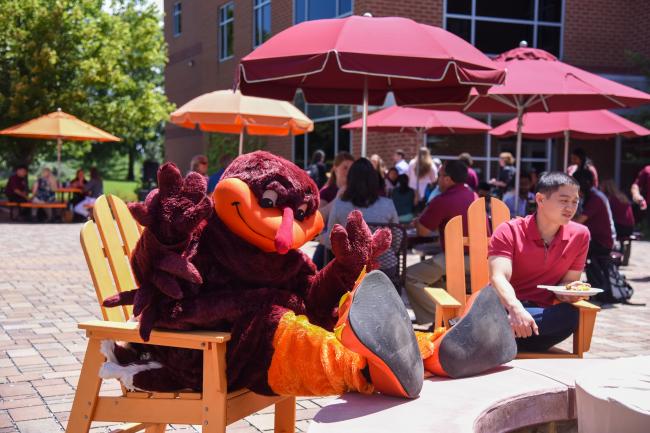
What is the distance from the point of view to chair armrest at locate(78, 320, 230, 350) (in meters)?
2.66

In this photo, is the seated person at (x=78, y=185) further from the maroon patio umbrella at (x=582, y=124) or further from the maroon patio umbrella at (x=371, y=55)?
the maroon patio umbrella at (x=371, y=55)

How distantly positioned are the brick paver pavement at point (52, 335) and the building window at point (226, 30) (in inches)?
559

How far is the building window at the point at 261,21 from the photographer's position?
21.7m

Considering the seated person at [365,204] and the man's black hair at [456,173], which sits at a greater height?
the man's black hair at [456,173]

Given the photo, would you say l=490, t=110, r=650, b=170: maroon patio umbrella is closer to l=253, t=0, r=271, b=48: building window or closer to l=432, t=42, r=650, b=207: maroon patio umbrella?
l=432, t=42, r=650, b=207: maroon patio umbrella

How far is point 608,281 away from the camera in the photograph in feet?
26.3

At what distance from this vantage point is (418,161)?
42.4 ft

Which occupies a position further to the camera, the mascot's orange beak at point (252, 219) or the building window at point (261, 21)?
the building window at point (261, 21)

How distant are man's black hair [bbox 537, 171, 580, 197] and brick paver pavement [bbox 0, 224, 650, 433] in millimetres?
1769

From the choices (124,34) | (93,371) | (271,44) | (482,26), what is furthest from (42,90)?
(93,371)

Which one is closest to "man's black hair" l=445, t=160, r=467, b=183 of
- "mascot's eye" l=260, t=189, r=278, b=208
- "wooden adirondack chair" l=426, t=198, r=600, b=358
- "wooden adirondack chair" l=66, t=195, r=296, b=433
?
"wooden adirondack chair" l=426, t=198, r=600, b=358

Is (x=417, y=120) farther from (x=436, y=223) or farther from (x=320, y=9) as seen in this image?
(x=320, y=9)

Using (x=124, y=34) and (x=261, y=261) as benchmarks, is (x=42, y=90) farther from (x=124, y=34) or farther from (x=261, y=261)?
(x=261, y=261)

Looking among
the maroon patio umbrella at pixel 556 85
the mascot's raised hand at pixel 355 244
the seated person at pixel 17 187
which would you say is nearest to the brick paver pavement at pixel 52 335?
the mascot's raised hand at pixel 355 244
